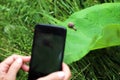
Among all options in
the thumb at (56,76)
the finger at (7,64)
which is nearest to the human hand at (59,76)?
the thumb at (56,76)

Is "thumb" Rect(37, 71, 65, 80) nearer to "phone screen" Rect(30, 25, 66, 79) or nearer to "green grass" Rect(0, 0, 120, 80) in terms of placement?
"phone screen" Rect(30, 25, 66, 79)

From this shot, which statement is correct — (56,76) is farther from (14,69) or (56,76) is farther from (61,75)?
(14,69)

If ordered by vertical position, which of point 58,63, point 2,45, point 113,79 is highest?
point 58,63

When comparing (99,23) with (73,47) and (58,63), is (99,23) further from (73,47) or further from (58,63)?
(58,63)

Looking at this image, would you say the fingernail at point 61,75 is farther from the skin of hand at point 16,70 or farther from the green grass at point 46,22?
the green grass at point 46,22

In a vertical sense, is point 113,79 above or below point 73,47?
below

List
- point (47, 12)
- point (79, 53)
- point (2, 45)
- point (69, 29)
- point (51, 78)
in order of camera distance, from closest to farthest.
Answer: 1. point (51, 78)
2. point (79, 53)
3. point (69, 29)
4. point (2, 45)
5. point (47, 12)

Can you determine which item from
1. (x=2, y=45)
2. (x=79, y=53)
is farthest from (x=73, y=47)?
(x=2, y=45)
